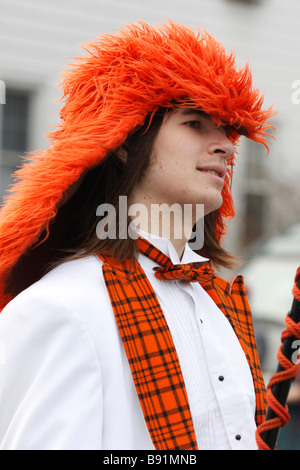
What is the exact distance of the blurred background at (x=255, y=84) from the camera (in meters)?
5.69

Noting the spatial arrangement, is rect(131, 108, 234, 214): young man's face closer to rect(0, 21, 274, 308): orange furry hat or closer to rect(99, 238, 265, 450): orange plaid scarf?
rect(0, 21, 274, 308): orange furry hat

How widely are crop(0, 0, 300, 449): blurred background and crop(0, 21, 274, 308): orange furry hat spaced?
10.1 feet

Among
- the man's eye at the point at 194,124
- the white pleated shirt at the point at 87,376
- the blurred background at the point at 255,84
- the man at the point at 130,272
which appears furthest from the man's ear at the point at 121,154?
the blurred background at the point at 255,84

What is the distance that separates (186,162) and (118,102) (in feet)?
0.80

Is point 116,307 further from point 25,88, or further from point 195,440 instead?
point 25,88

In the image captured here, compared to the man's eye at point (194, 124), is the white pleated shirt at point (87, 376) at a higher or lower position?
lower

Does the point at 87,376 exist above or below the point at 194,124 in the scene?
below

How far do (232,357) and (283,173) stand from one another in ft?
23.4

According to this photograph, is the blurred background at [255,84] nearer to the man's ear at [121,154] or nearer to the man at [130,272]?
the man at [130,272]

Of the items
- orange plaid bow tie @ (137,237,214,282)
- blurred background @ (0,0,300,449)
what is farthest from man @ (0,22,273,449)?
blurred background @ (0,0,300,449)

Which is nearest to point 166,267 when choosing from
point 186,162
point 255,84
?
point 186,162

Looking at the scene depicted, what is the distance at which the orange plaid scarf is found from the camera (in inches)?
54.9

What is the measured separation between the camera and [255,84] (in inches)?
313

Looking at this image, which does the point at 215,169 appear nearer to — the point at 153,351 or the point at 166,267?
the point at 166,267
